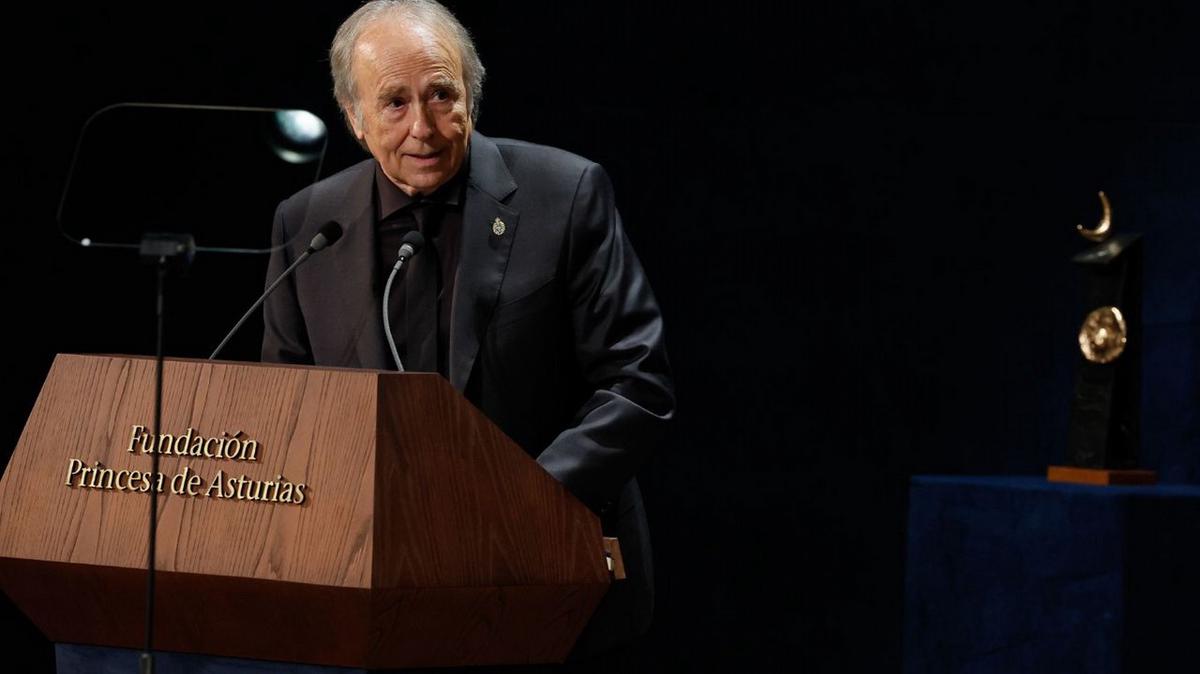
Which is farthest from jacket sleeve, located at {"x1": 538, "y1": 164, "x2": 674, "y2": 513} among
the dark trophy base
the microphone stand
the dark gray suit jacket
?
the dark trophy base

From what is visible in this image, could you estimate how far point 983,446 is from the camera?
463 centimetres

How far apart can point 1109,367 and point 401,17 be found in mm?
2467

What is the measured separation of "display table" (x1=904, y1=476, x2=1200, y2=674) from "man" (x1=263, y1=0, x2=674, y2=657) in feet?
5.94

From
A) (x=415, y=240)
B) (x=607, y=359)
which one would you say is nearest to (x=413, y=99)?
(x=415, y=240)

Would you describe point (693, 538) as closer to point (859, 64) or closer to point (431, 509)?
point (859, 64)

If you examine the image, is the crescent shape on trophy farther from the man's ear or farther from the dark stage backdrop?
the man's ear

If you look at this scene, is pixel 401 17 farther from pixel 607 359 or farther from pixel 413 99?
pixel 607 359

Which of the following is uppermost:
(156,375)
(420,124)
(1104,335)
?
(420,124)

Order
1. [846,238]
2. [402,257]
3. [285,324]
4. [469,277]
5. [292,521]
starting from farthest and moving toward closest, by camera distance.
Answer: [846,238] < [285,324] < [469,277] < [402,257] < [292,521]

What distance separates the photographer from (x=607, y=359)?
2.30 m

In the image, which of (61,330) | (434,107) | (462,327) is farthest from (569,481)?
(61,330)

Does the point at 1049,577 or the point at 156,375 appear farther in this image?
the point at 1049,577

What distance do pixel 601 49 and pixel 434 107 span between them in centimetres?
215

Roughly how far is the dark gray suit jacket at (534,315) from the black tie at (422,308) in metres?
0.04
